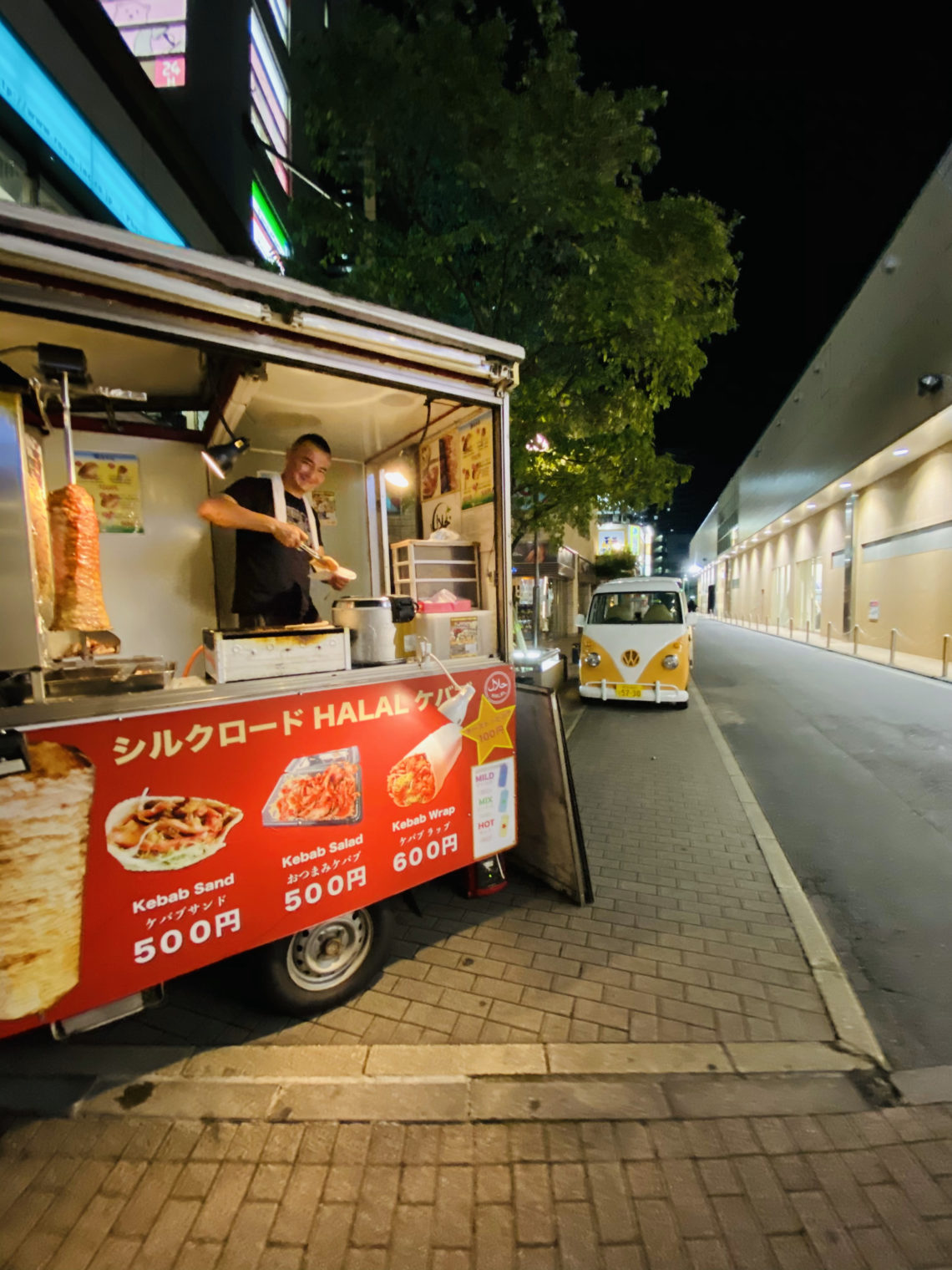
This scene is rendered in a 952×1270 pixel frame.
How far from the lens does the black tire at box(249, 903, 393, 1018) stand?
276cm

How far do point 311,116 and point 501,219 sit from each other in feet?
11.0

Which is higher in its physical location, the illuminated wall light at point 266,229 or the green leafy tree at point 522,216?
the illuminated wall light at point 266,229

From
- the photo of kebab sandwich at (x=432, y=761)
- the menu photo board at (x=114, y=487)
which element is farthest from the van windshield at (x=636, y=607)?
the menu photo board at (x=114, y=487)

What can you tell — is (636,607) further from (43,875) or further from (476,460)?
(43,875)

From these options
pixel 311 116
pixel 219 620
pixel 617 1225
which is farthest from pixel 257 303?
pixel 311 116

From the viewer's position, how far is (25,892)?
2025 millimetres

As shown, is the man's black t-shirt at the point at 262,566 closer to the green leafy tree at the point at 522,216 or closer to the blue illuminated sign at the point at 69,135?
the blue illuminated sign at the point at 69,135

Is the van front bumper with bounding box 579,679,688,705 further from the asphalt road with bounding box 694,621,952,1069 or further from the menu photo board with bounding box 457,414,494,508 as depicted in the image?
the menu photo board with bounding box 457,414,494,508

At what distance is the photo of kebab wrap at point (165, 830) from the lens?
7.18 ft

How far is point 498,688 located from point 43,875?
235 cm

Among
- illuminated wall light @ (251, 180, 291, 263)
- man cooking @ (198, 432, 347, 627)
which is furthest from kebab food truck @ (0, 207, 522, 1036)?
illuminated wall light @ (251, 180, 291, 263)

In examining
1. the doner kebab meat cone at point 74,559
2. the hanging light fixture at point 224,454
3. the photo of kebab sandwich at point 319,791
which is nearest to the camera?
the photo of kebab sandwich at point 319,791

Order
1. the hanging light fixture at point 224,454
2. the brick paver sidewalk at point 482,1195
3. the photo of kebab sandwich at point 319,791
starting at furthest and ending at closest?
the hanging light fixture at point 224,454 → the photo of kebab sandwich at point 319,791 → the brick paver sidewalk at point 482,1195

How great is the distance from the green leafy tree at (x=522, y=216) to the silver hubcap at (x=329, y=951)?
684cm
